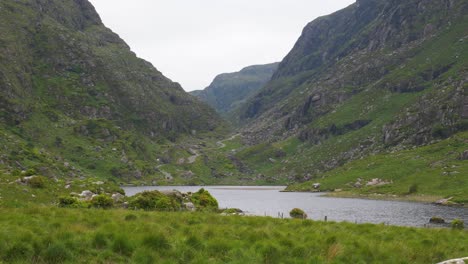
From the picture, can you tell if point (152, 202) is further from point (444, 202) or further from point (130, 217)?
point (444, 202)

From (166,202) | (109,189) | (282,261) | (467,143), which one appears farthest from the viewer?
(467,143)

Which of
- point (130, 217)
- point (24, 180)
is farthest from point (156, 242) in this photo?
point (24, 180)

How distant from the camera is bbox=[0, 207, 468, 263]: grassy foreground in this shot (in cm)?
1611

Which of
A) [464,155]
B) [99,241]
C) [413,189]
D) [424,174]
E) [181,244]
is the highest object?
[464,155]

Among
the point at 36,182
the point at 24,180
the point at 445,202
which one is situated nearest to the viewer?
the point at 24,180

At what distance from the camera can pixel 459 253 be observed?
22141 mm

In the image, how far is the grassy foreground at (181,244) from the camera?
634 inches

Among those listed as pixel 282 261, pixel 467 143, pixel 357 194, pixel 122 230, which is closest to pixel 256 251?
pixel 282 261

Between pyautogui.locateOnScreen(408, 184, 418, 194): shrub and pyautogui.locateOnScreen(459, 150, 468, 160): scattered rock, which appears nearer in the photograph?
pyautogui.locateOnScreen(408, 184, 418, 194): shrub

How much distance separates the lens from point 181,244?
18.2m

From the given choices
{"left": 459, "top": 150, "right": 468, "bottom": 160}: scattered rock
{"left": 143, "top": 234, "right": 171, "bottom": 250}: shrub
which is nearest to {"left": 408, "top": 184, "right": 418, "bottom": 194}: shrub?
{"left": 459, "top": 150, "right": 468, "bottom": 160}: scattered rock

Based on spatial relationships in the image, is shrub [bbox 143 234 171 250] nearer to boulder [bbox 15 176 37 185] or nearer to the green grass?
boulder [bbox 15 176 37 185]

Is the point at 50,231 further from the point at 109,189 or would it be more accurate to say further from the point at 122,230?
the point at 109,189

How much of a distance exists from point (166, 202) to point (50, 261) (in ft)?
124
